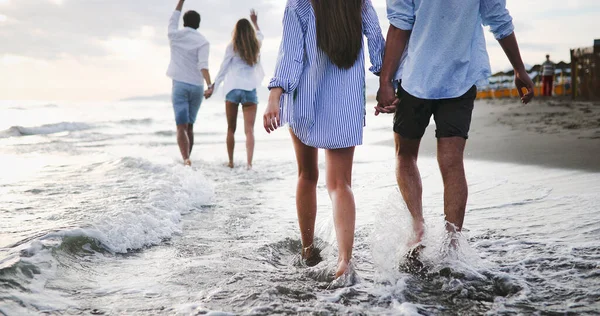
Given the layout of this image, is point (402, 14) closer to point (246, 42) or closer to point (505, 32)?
point (505, 32)

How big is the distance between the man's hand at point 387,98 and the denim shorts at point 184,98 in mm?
5598

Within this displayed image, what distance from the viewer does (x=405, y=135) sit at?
317cm

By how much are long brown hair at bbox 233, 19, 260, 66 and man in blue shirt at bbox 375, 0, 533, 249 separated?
5.16 metres

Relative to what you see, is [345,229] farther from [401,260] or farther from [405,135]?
[405,135]

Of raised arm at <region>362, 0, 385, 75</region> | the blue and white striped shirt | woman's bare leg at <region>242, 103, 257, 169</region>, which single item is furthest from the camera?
woman's bare leg at <region>242, 103, 257, 169</region>

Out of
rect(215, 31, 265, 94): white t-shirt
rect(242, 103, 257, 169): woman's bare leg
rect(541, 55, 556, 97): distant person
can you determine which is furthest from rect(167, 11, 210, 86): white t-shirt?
rect(541, 55, 556, 97): distant person

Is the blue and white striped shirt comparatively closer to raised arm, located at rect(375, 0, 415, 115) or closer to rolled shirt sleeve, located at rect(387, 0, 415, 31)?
raised arm, located at rect(375, 0, 415, 115)

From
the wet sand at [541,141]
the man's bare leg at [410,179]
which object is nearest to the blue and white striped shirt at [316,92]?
the man's bare leg at [410,179]

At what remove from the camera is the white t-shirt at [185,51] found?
8.14 m

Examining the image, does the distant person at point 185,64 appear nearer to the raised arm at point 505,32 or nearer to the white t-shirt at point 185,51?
the white t-shirt at point 185,51

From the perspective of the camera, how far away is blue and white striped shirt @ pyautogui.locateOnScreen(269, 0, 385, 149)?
287cm

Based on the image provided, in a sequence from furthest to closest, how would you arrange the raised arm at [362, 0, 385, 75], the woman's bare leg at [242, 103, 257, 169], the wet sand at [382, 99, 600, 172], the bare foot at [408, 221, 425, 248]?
the woman's bare leg at [242, 103, 257, 169] → the wet sand at [382, 99, 600, 172] → the bare foot at [408, 221, 425, 248] → the raised arm at [362, 0, 385, 75]

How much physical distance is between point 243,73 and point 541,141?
14.4 feet

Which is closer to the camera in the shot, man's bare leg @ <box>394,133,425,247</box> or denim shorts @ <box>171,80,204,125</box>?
man's bare leg @ <box>394,133,425,247</box>
